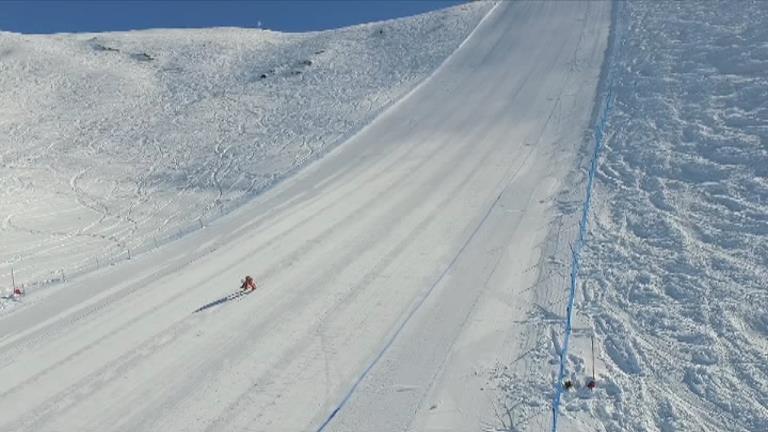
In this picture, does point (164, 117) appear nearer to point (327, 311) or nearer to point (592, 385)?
point (327, 311)

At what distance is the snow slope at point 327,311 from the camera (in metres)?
9.24

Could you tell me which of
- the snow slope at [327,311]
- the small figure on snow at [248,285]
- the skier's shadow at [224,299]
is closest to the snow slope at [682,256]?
the snow slope at [327,311]

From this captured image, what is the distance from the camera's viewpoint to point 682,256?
12625 millimetres

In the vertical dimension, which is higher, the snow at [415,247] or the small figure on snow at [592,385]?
the snow at [415,247]

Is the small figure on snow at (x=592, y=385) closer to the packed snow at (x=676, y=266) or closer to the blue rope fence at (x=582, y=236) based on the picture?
the packed snow at (x=676, y=266)

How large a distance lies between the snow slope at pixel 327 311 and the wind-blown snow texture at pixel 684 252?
111 cm

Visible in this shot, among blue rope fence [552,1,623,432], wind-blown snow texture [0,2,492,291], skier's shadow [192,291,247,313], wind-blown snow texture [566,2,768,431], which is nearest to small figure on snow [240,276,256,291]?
skier's shadow [192,291,247,313]

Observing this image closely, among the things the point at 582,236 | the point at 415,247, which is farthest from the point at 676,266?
the point at 415,247

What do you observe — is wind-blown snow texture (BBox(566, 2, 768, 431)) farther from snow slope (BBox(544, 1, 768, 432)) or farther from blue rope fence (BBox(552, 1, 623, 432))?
blue rope fence (BBox(552, 1, 623, 432))

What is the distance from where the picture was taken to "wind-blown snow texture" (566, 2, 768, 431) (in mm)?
8812

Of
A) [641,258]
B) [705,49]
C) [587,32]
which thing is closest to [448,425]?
[641,258]

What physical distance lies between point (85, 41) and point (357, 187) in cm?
3530

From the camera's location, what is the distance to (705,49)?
25828mm

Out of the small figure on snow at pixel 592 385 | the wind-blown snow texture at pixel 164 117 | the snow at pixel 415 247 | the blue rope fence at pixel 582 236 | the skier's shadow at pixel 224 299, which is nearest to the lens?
the small figure on snow at pixel 592 385
